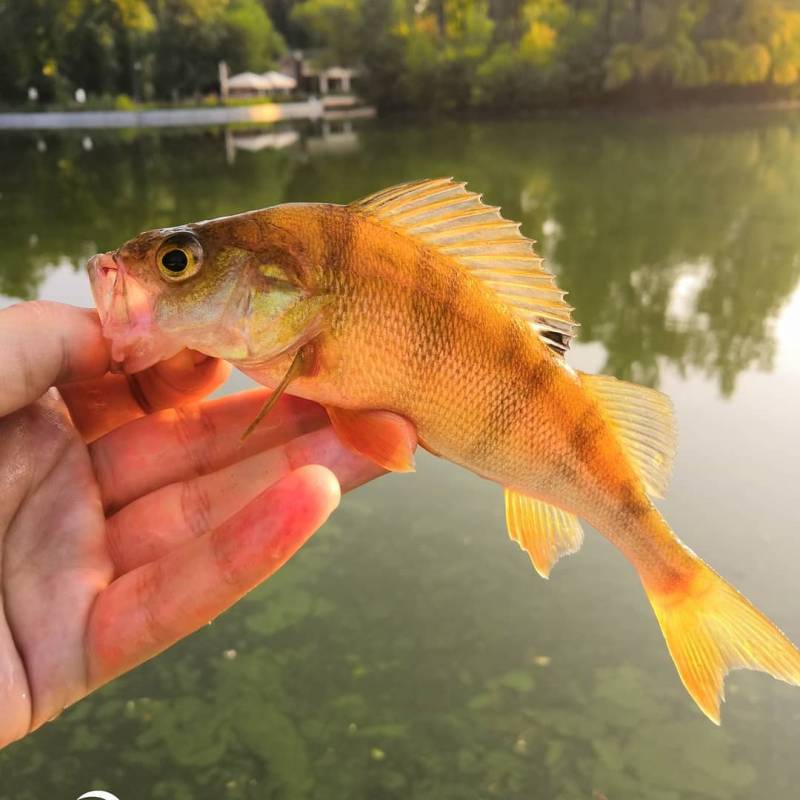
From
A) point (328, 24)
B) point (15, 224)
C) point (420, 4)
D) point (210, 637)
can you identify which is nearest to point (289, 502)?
point (210, 637)

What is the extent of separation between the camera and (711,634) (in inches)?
75.5

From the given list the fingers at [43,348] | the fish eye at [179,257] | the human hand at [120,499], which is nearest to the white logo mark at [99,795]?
the human hand at [120,499]

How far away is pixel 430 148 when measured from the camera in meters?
22.1

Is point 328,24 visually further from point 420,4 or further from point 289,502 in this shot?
point 289,502

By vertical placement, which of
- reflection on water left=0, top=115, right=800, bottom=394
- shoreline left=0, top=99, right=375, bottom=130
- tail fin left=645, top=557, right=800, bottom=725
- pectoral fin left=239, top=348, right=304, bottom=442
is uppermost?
pectoral fin left=239, top=348, right=304, bottom=442

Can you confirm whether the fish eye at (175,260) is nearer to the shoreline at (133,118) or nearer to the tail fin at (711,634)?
the tail fin at (711,634)

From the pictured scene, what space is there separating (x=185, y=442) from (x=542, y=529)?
997 mm

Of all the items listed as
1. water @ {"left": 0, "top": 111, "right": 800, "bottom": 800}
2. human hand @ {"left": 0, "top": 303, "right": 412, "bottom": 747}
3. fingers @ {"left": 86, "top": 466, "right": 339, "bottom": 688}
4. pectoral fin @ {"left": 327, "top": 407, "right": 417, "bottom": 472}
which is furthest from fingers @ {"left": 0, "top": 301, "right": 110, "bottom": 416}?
water @ {"left": 0, "top": 111, "right": 800, "bottom": 800}

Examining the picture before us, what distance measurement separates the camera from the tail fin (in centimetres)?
185

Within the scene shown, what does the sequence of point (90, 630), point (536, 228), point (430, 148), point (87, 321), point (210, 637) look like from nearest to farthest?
point (90, 630) < point (87, 321) < point (210, 637) < point (536, 228) < point (430, 148)

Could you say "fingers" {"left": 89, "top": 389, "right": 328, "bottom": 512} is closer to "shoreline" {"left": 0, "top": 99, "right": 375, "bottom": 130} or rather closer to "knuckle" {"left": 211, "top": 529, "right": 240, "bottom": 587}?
"knuckle" {"left": 211, "top": 529, "right": 240, "bottom": 587}

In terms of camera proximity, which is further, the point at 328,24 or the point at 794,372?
the point at 328,24

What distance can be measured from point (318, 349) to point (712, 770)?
7.34 feet

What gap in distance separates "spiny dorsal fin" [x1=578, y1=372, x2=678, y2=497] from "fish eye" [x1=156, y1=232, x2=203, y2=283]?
99cm
